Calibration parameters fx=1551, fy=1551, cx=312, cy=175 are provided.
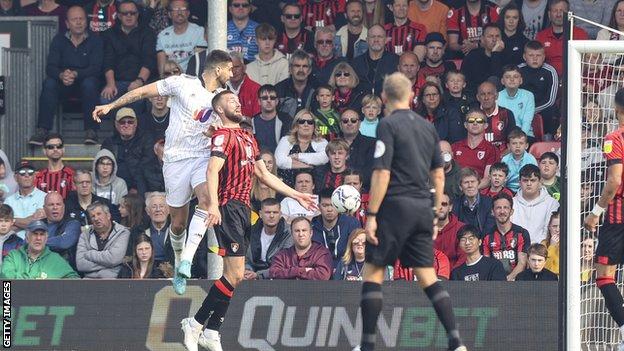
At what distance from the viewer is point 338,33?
60.5 feet

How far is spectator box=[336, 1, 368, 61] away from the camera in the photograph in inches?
717

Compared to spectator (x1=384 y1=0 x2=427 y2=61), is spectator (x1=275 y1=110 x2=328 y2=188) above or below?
below

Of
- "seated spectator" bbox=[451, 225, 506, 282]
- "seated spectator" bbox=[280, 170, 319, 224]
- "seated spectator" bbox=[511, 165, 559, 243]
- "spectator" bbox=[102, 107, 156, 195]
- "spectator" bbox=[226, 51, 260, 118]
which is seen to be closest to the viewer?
"seated spectator" bbox=[451, 225, 506, 282]

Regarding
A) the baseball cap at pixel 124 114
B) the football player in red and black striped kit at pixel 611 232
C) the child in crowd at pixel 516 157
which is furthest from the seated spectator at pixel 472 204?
the baseball cap at pixel 124 114

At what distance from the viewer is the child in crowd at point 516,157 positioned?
16.5 m

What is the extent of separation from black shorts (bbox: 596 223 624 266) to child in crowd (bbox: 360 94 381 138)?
4.68 meters

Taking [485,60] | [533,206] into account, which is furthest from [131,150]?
[533,206]

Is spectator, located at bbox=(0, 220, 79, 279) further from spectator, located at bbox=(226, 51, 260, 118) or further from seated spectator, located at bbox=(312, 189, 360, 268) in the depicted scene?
spectator, located at bbox=(226, 51, 260, 118)

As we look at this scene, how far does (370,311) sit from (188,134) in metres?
2.73

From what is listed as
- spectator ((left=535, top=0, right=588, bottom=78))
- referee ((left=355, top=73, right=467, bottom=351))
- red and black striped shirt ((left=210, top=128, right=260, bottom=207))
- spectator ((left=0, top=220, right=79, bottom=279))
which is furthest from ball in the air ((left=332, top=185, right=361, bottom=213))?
spectator ((left=535, top=0, right=588, bottom=78))

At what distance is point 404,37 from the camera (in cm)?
1822

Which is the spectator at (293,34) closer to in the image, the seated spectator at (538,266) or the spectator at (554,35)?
the spectator at (554,35)

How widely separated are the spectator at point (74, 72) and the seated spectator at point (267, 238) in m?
3.19

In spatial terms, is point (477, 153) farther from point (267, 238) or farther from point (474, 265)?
point (267, 238)
